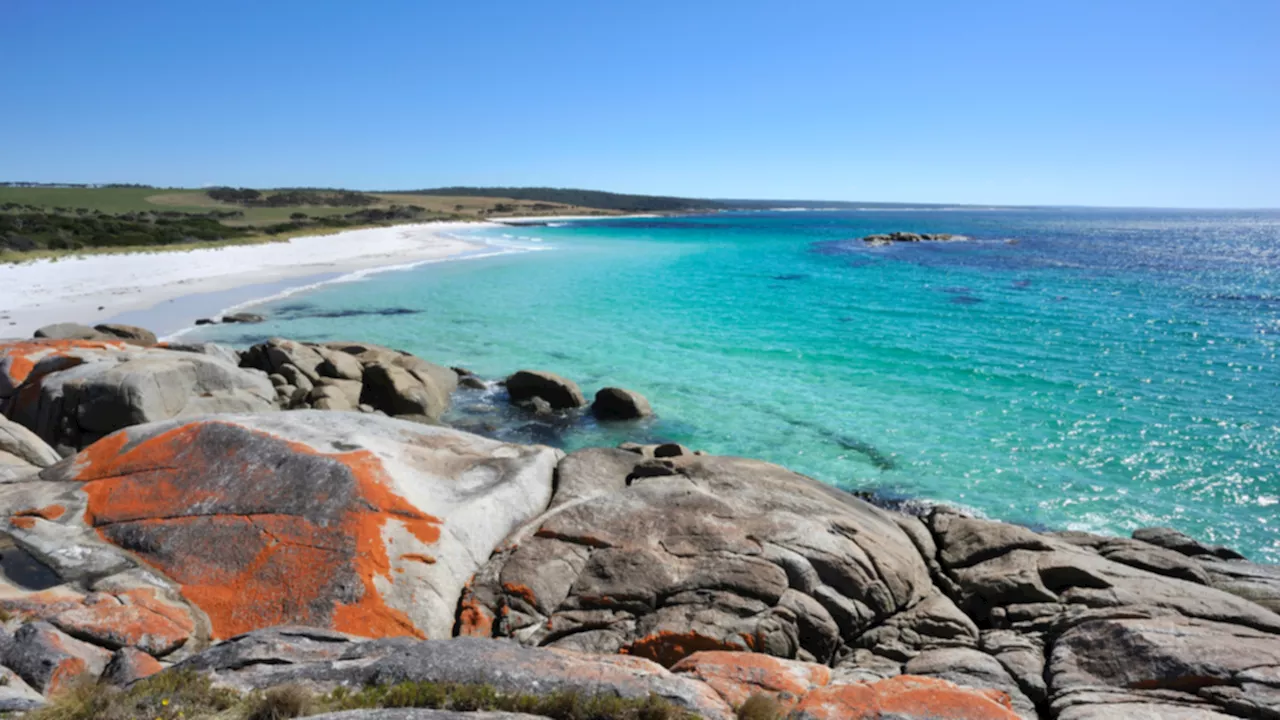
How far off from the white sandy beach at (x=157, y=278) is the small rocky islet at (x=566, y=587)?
873 inches

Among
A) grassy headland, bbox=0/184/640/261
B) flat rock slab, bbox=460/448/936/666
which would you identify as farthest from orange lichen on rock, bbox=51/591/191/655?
grassy headland, bbox=0/184/640/261

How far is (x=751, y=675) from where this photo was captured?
5672 millimetres

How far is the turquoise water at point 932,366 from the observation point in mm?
15258

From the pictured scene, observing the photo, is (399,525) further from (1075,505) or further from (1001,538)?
(1075,505)

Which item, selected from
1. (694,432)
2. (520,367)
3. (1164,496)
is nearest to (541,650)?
(694,432)

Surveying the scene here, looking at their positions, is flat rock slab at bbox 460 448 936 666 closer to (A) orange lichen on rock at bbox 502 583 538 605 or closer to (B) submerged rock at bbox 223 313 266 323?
(A) orange lichen on rock at bbox 502 583 538 605

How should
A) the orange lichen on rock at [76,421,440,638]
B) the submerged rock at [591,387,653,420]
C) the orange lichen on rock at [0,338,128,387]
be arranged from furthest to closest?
the submerged rock at [591,387,653,420] < the orange lichen on rock at [0,338,128,387] < the orange lichen on rock at [76,421,440,638]

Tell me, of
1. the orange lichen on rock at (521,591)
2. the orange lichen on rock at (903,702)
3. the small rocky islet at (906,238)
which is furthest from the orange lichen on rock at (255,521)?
the small rocky islet at (906,238)

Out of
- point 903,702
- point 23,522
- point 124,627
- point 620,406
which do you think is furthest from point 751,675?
point 620,406

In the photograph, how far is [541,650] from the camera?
19.3 feet

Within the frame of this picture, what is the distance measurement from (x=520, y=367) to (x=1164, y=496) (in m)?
19.3

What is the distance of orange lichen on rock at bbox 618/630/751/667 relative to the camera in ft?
22.1

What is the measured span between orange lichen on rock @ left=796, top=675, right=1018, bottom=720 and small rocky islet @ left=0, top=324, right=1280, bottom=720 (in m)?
0.03

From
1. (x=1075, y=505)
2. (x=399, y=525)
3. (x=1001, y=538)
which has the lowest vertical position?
(x=1075, y=505)
